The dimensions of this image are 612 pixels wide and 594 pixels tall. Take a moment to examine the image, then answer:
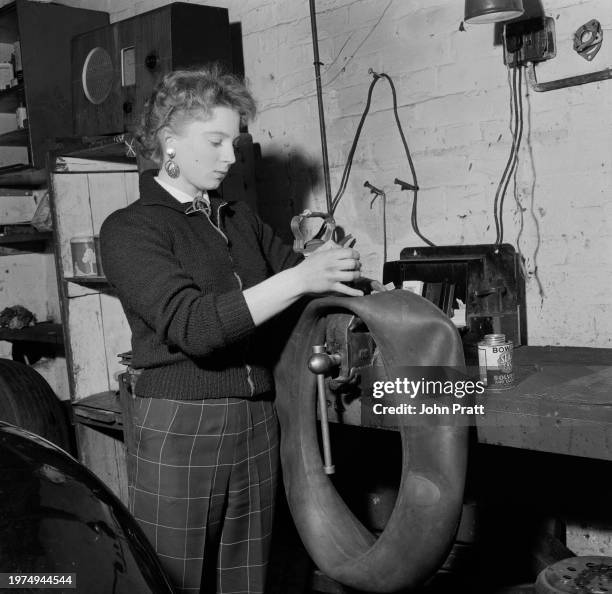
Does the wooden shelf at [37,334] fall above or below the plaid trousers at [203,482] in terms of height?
above

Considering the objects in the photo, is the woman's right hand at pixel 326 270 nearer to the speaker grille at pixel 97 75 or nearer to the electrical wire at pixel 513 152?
the electrical wire at pixel 513 152

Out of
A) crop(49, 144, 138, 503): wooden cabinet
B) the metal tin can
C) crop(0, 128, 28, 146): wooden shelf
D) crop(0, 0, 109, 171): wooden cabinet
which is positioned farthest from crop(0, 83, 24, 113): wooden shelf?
the metal tin can

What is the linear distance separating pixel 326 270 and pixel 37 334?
2.39 metres

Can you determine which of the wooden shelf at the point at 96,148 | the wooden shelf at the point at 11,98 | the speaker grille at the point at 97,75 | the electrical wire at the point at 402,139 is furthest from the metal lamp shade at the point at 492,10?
the wooden shelf at the point at 11,98

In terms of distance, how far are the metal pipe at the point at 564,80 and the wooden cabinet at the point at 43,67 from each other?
2.12 meters

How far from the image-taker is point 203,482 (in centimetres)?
188

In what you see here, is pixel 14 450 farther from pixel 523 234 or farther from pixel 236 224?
pixel 523 234

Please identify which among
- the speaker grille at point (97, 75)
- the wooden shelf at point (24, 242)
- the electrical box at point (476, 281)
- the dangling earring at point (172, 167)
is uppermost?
the speaker grille at point (97, 75)

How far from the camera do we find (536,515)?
2.45m

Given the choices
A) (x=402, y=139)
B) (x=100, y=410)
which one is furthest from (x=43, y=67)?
(x=402, y=139)

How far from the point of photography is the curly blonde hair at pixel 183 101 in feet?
6.52

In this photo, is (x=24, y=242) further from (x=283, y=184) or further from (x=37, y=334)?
(x=283, y=184)

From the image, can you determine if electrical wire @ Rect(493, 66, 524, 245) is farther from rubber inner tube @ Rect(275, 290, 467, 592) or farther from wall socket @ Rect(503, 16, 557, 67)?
rubber inner tube @ Rect(275, 290, 467, 592)

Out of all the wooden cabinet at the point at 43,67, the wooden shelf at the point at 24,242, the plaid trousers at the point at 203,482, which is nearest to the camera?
the plaid trousers at the point at 203,482
